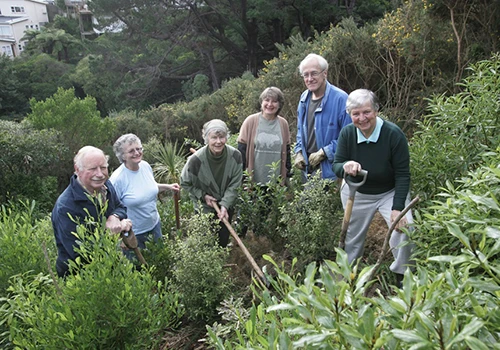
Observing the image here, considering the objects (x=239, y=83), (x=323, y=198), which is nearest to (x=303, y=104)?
(x=323, y=198)

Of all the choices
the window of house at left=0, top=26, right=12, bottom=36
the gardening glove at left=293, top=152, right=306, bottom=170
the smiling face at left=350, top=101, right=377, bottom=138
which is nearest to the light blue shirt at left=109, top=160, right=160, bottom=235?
the gardening glove at left=293, top=152, right=306, bottom=170

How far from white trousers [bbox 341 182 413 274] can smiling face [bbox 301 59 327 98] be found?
94 cm

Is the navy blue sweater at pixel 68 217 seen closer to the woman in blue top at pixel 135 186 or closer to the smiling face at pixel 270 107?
the woman in blue top at pixel 135 186

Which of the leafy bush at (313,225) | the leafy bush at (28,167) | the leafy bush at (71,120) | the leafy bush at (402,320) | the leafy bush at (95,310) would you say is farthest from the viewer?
the leafy bush at (71,120)

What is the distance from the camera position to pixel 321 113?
11.5 ft

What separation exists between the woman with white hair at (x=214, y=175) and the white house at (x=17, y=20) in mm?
50391

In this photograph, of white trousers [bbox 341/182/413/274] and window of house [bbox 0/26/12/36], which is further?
window of house [bbox 0/26/12/36]

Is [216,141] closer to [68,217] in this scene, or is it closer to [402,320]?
[68,217]

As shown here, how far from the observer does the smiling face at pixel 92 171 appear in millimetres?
2545

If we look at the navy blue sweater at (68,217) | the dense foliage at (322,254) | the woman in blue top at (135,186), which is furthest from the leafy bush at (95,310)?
the woman in blue top at (135,186)

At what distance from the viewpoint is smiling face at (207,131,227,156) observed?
3.28 meters

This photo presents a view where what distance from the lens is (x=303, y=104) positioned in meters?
3.65

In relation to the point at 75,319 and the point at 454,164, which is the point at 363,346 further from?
the point at 454,164

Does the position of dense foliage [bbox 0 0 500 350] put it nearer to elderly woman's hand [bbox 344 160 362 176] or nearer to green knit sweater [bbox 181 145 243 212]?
green knit sweater [bbox 181 145 243 212]
